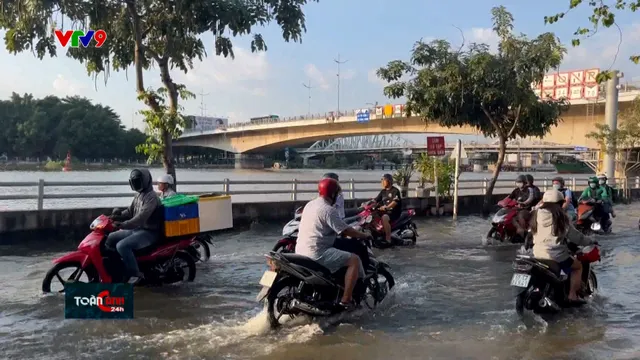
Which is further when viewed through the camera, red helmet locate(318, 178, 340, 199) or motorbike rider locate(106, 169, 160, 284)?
motorbike rider locate(106, 169, 160, 284)

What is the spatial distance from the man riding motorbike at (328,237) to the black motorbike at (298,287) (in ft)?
0.28

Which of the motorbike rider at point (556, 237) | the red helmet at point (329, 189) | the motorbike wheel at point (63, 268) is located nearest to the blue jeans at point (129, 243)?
the motorbike wheel at point (63, 268)

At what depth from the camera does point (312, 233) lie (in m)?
5.77

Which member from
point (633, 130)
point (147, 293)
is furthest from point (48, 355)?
point (633, 130)

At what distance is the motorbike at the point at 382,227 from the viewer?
1081 cm

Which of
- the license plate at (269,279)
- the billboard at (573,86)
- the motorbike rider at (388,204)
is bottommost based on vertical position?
the license plate at (269,279)

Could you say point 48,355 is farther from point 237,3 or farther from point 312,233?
point 237,3

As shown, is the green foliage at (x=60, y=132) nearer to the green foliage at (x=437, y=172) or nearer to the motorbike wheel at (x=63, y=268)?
the green foliage at (x=437, y=172)

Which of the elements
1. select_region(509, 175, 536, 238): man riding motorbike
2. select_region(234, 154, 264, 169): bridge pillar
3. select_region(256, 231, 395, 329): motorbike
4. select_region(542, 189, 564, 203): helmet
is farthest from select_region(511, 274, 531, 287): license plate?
select_region(234, 154, 264, 169): bridge pillar

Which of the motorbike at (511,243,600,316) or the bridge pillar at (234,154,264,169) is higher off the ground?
the bridge pillar at (234,154,264,169)

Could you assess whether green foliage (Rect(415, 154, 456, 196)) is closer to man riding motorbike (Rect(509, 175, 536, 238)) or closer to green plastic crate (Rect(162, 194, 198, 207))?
man riding motorbike (Rect(509, 175, 536, 238))

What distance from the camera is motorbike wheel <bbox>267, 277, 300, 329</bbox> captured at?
18.7ft

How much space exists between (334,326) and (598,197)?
9.60 meters

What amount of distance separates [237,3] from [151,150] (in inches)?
123
